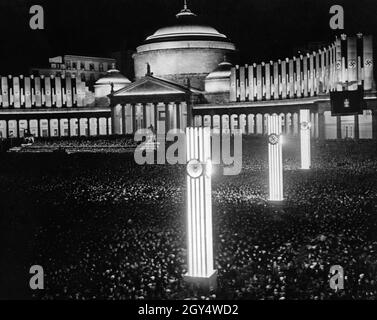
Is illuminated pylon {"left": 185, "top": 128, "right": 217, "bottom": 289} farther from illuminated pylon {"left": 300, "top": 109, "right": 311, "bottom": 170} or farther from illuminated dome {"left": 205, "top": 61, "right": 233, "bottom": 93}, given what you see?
illuminated dome {"left": 205, "top": 61, "right": 233, "bottom": 93}

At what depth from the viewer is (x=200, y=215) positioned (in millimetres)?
11789

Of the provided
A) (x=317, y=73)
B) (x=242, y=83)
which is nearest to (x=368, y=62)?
(x=317, y=73)

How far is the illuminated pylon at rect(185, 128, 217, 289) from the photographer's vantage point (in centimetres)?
1171

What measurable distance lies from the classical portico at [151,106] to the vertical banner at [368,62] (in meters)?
36.0

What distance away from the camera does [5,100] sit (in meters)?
107

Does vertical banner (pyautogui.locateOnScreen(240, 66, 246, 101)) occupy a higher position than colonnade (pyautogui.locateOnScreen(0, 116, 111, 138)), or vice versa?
vertical banner (pyautogui.locateOnScreen(240, 66, 246, 101))

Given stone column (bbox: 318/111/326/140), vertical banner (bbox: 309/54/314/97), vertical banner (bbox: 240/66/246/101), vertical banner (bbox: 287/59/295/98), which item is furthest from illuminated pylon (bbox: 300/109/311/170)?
vertical banner (bbox: 240/66/246/101)

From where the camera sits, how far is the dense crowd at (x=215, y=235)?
11.8 meters

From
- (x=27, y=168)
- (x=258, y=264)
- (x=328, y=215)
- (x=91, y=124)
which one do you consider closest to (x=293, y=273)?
(x=258, y=264)

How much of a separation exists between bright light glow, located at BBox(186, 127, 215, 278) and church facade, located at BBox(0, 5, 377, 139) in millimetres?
66717

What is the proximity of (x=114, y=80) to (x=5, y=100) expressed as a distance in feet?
64.3

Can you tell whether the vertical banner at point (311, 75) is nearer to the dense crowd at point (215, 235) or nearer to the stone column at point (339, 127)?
the stone column at point (339, 127)

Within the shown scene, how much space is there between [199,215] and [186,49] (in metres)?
98.7

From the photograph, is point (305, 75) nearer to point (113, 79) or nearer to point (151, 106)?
point (151, 106)
